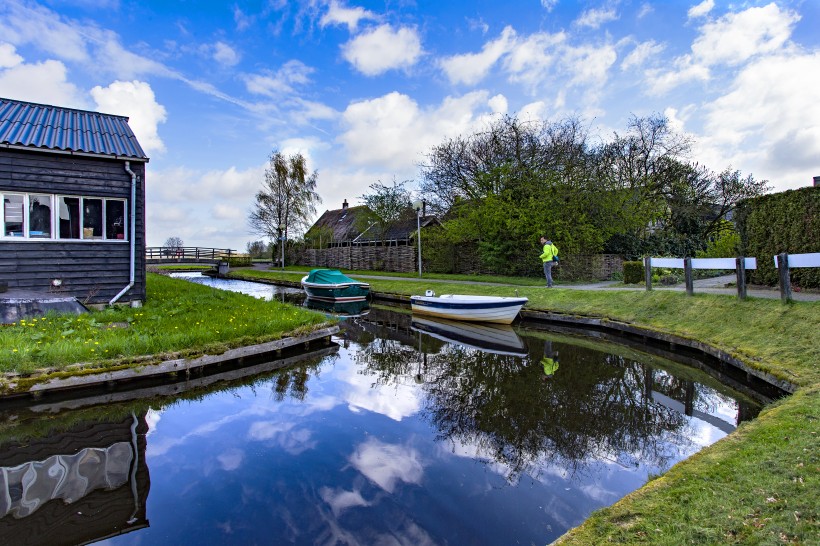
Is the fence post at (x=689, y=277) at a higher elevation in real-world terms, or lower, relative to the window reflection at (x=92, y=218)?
lower

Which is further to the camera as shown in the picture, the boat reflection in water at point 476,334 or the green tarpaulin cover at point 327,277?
the green tarpaulin cover at point 327,277

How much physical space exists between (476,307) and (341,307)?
286 inches

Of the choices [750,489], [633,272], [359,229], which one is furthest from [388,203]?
[750,489]

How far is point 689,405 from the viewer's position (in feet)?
21.2

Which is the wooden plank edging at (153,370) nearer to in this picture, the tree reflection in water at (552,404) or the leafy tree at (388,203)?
the tree reflection in water at (552,404)

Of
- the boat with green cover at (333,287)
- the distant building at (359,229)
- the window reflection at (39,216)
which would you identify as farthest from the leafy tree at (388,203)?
the window reflection at (39,216)

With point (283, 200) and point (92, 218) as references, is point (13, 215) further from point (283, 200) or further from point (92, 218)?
point (283, 200)

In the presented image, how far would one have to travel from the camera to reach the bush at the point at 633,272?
16078 millimetres

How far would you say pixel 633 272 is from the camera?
16125 mm

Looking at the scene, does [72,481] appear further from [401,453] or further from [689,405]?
[689,405]

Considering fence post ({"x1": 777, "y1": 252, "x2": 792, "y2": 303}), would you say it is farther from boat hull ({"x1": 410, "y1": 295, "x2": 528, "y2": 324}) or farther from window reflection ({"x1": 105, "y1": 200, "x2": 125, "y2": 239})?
window reflection ({"x1": 105, "y1": 200, "x2": 125, "y2": 239})

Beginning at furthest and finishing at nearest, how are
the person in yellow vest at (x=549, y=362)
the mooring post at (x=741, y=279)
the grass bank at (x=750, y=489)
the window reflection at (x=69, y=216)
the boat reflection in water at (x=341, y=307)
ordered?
the boat reflection in water at (x=341, y=307) → the window reflection at (x=69, y=216) → the mooring post at (x=741, y=279) → the person in yellow vest at (x=549, y=362) → the grass bank at (x=750, y=489)

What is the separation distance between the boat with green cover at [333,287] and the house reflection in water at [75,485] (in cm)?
1361

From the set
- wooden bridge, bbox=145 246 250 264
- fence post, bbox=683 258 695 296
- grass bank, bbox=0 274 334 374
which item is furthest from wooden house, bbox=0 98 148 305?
wooden bridge, bbox=145 246 250 264
